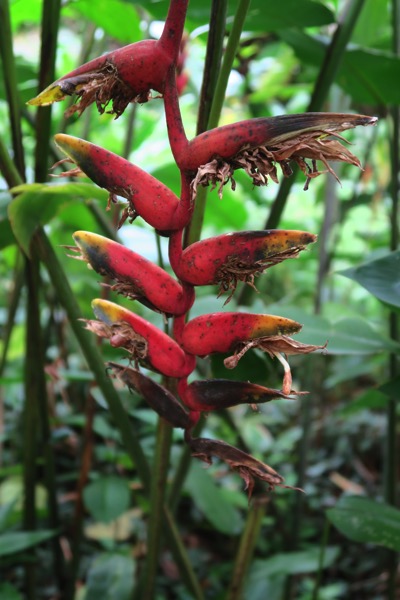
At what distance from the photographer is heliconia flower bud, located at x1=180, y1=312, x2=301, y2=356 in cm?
36

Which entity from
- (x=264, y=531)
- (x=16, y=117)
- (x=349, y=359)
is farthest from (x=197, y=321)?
(x=349, y=359)

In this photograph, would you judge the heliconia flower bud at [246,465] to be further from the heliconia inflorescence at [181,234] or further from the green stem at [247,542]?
the green stem at [247,542]

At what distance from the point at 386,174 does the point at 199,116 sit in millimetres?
1501

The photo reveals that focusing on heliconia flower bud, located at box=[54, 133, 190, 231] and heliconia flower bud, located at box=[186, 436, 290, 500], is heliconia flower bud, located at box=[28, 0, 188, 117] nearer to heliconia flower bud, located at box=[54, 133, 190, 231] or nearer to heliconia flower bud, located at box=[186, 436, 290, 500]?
heliconia flower bud, located at box=[54, 133, 190, 231]

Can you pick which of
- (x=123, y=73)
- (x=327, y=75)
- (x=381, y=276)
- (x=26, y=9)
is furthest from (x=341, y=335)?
(x=26, y=9)

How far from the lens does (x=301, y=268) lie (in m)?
2.47

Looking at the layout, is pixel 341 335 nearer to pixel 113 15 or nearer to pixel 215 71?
pixel 215 71

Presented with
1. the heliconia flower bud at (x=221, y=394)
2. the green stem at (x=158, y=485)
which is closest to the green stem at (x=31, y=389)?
the green stem at (x=158, y=485)

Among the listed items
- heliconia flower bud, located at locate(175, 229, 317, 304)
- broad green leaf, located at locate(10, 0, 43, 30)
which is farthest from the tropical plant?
broad green leaf, located at locate(10, 0, 43, 30)

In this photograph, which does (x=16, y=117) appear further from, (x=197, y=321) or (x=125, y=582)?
(x=125, y=582)

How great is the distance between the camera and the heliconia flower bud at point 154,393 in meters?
0.41

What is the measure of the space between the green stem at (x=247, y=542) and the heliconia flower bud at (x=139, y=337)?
0.42 metres

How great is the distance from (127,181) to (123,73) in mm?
57

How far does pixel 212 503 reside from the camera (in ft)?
3.44
